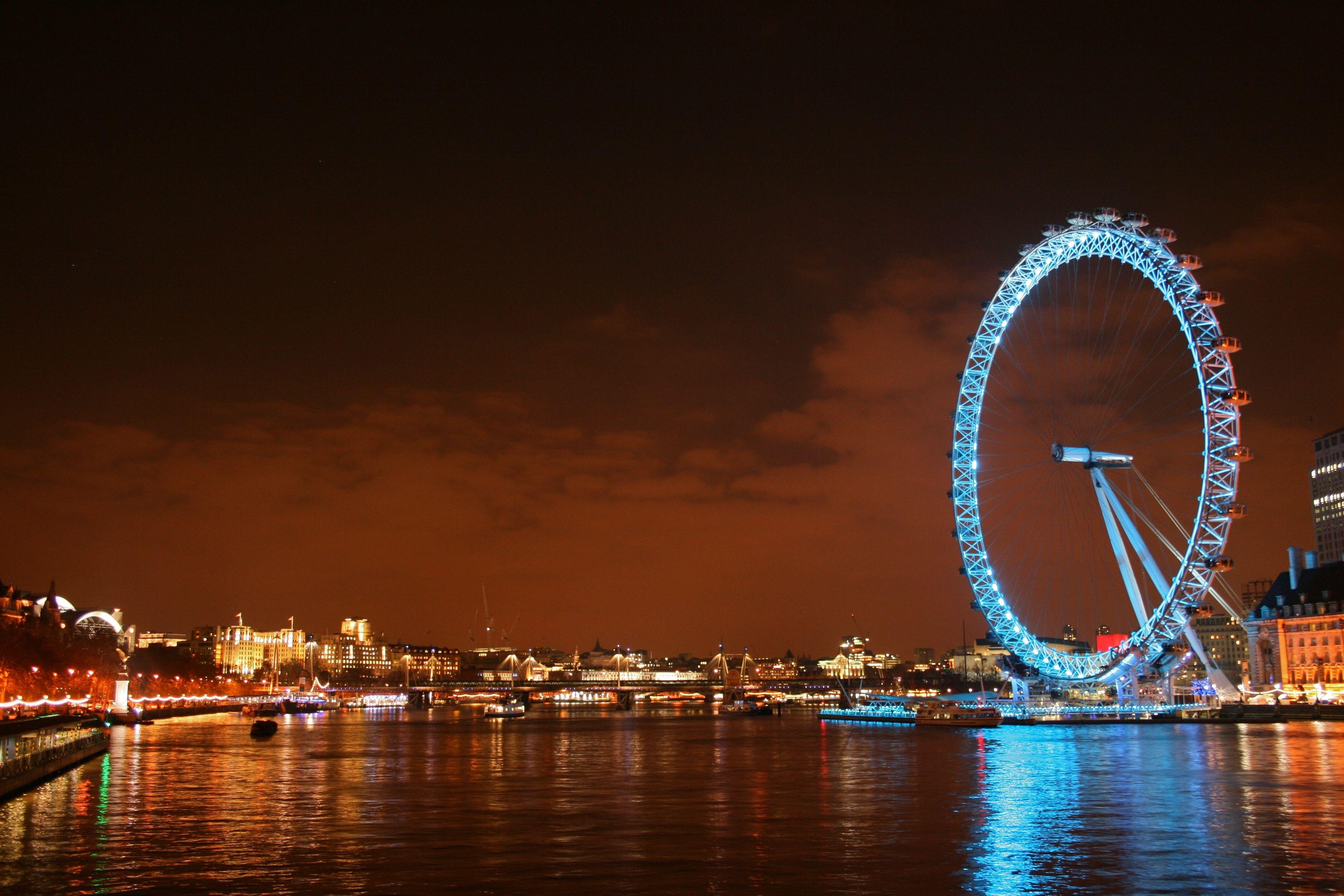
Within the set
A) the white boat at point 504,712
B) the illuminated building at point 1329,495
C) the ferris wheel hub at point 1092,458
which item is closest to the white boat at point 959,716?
the ferris wheel hub at point 1092,458

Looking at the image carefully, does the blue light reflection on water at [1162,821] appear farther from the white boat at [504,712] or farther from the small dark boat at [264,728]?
the white boat at [504,712]

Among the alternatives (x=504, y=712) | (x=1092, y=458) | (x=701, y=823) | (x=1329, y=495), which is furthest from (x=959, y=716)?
(x=1329, y=495)

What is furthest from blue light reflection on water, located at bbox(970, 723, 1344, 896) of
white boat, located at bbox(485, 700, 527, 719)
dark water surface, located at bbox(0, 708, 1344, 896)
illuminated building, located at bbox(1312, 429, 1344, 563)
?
illuminated building, located at bbox(1312, 429, 1344, 563)

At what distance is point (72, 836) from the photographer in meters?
34.2

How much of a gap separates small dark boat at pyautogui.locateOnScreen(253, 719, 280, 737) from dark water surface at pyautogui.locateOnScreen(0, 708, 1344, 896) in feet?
88.1

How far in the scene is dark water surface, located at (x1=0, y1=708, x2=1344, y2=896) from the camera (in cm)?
2633

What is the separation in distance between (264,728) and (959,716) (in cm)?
6356

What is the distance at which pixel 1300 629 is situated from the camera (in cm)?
13162

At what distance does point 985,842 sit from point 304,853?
17.7 meters

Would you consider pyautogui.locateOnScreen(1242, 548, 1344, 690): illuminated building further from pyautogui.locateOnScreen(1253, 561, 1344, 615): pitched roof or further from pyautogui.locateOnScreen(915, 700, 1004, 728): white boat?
pyautogui.locateOnScreen(915, 700, 1004, 728): white boat

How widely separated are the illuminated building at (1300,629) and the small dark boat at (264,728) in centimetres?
10337

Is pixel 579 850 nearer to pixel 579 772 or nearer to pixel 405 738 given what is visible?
pixel 579 772

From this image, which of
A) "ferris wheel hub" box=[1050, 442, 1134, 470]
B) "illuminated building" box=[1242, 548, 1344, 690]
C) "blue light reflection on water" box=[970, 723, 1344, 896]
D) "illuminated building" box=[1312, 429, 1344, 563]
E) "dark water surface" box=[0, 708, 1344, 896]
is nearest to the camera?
"blue light reflection on water" box=[970, 723, 1344, 896]

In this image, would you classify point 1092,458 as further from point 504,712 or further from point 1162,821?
point 504,712
